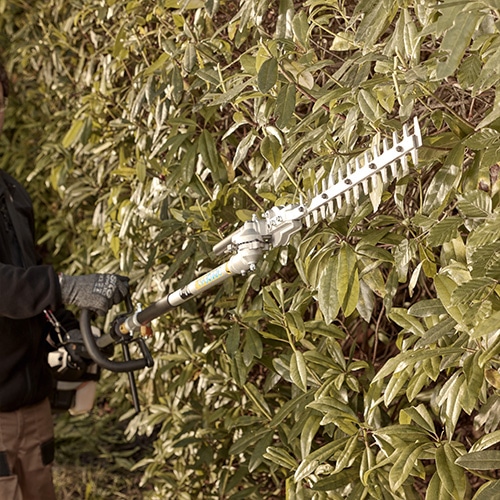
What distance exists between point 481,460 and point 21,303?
1.28 meters

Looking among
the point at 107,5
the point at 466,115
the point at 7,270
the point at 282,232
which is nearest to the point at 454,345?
the point at 282,232

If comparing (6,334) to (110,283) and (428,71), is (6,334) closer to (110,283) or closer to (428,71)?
(110,283)

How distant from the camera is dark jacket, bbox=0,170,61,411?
2109 millimetres

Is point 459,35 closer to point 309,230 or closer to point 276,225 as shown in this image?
point 276,225

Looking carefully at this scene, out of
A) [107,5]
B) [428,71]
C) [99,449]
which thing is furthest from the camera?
[99,449]

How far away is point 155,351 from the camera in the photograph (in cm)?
283

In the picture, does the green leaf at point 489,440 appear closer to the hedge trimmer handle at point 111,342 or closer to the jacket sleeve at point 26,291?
the hedge trimmer handle at point 111,342

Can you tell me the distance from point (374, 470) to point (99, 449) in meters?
A: 2.88

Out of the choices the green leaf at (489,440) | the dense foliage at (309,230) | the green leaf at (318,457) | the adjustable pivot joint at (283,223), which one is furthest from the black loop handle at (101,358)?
the green leaf at (489,440)

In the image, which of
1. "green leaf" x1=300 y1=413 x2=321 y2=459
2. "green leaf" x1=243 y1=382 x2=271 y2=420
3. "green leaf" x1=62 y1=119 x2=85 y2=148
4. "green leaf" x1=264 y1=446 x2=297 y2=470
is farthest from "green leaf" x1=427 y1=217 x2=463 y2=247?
"green leaf" x1=62 y1=119 x2=85 y2=148

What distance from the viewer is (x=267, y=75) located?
5.05ft

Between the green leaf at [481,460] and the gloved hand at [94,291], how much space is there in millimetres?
1075

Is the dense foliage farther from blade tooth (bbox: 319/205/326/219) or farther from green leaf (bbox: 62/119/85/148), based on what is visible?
blade tooth (bbox: 319/205/326/219)

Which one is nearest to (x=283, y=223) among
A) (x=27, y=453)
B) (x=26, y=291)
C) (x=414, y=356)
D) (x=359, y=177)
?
(x=359, y=177)
